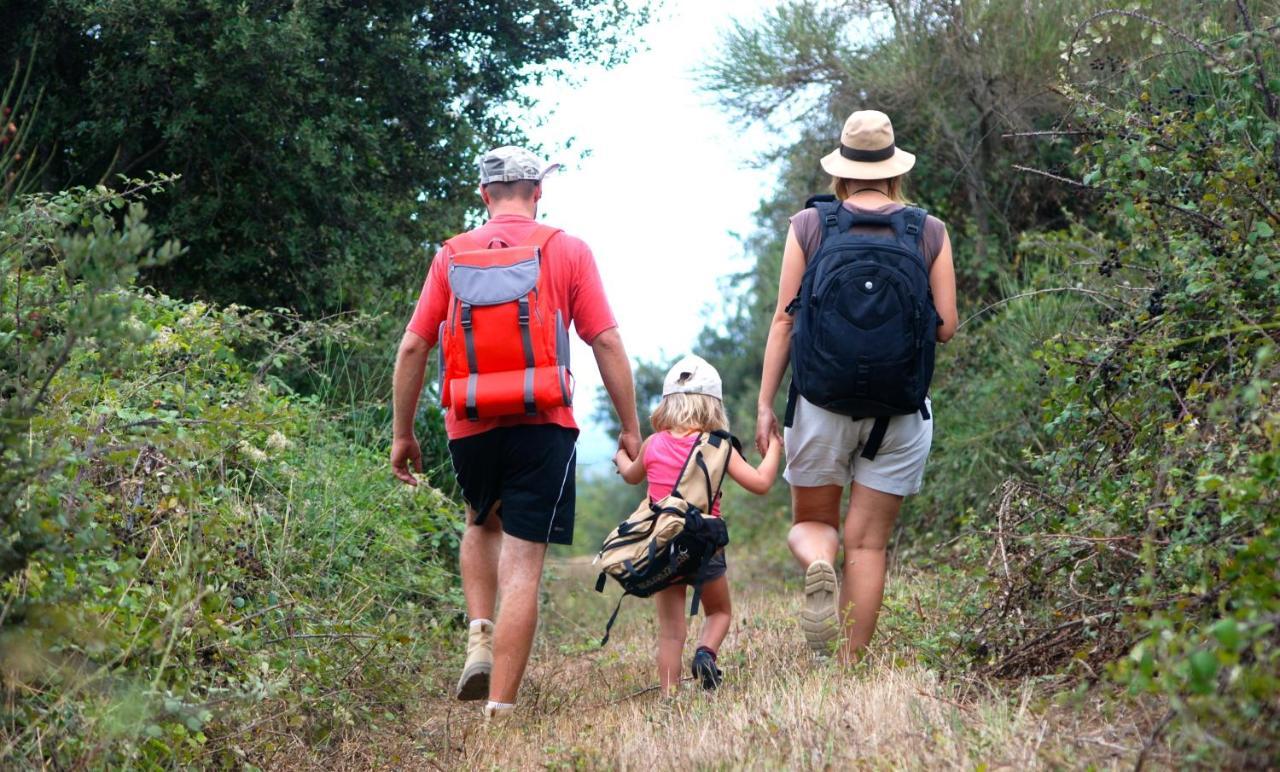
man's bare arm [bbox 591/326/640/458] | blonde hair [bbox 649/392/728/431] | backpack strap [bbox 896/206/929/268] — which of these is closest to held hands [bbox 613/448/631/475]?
blonde hair [bbox 649/392/728/431]

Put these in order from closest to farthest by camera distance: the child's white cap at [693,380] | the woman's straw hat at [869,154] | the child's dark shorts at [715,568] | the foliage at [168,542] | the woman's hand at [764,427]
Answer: the foliage at [168,542] < the woman's straw hat at [869,154] < the woman's hand at [764,427] < the child's dark shorts at [715,568] < the child's white cap at [693,380]

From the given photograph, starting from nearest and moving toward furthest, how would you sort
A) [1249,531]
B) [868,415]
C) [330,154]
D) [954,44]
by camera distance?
[1249,531] → [868,415] → [330,154] → [954,44]

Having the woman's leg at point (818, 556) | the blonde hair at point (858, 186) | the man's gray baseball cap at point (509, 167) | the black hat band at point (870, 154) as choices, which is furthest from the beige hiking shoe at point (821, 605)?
the man's gray baseball cap at point (509, 167)

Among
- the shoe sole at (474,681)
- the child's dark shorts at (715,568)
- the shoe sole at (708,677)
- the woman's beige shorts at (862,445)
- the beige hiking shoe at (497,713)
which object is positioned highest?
the woman's beige shorts at (862,445)

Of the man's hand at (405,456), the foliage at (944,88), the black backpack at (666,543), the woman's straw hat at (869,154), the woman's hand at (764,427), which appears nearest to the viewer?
the woman's straw hat at (869,154)

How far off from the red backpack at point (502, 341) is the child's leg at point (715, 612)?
3.78 ft

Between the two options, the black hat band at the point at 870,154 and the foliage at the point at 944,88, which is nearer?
the black hat band at the point at 870,154

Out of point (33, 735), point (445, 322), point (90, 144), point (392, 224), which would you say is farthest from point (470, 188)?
point (33, 735)

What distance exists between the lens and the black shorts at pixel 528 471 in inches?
202

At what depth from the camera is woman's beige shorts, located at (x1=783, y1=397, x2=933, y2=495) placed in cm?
504

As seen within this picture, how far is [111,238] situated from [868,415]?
268cm

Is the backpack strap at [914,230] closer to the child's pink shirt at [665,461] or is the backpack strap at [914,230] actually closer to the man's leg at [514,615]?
the child's pink shirt at [665,461]

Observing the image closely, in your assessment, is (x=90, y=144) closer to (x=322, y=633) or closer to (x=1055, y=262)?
(x=322, y=633)

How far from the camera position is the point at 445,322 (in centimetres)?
512
